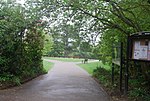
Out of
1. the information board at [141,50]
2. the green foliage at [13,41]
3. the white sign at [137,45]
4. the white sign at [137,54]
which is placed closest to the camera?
the information board at [141,50]

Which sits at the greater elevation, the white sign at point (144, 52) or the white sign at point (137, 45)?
→ the white sign at point (137, 45)

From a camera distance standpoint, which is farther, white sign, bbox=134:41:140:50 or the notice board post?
white sign, bbox=134:41:140:50

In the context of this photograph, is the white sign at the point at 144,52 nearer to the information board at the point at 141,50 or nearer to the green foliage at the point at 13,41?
the information board at the point at 141,50

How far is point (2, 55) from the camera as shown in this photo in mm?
14344

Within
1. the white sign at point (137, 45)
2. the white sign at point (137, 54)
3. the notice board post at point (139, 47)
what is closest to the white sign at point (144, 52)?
the notice board post at point (139, 47)

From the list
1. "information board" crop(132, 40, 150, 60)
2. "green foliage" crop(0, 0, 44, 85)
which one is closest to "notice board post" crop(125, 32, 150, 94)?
"information board" crop(132, 40, 150, 60)

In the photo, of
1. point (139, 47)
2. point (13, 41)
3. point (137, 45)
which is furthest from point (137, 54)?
point (13, 41)

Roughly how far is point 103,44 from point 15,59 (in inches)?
233

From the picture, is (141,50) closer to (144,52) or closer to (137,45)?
(144,52)

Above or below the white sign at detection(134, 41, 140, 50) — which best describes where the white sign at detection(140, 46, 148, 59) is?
below

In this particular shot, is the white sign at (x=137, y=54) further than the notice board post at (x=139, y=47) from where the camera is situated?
Yes

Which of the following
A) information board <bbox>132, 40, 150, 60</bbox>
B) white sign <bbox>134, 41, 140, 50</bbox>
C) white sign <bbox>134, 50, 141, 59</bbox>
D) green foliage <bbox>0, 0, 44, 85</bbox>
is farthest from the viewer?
green foliage <bbox>0, 0, 44, 85</bbox>

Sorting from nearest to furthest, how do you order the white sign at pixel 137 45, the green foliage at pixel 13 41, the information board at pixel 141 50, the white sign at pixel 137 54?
the information board at pixel 141 50, the white sign at pixel 137 54, the white sign at pixel 137 45, the green foliage at pixel 13 41

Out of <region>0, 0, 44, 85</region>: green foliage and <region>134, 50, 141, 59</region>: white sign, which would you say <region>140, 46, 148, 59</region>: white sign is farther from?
<region>0, 0, 44, 85</region>: green foliage
